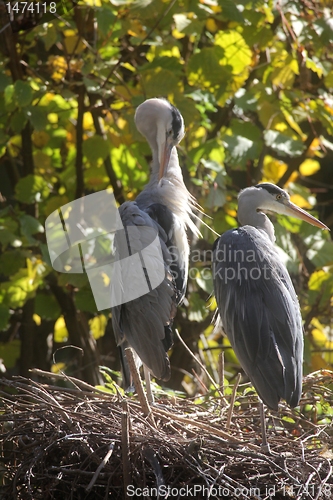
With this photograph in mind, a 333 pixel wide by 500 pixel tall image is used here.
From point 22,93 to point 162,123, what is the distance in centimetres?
79

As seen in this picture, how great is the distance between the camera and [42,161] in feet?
15.8

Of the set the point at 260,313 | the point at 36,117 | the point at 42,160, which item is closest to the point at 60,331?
the point at 42,160

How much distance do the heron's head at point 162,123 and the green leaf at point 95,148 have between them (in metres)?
0.45

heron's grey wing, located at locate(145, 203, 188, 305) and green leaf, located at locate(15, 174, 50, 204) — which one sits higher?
heron's grey wing, located at locate(145, 203, 188, 305)

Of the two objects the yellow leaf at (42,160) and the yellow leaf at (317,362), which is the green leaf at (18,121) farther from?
the yellow leaf at (317,362)

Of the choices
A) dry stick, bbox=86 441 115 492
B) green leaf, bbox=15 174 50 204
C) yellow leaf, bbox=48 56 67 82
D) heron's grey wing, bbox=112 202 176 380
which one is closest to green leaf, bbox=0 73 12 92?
yellow leaf, bbox=48 56 67 82

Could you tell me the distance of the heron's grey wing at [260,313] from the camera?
114 inches

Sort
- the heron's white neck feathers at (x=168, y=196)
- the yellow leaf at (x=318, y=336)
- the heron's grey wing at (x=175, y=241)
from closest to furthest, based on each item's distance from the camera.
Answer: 1. the heron's grey wing at (x=175, y=241)
2. the heron's white neck feathers at (x=168, y=196)
3. the yellow leaf at (x=318, y=336)

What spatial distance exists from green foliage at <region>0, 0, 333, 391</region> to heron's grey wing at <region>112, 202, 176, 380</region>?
86cm

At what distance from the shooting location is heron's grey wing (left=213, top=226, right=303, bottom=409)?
2.90 m

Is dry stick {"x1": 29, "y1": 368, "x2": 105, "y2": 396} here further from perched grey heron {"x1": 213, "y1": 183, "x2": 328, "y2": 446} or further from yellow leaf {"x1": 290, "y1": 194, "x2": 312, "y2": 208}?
yellow leaf {"x1": 290, "y1": 194, "x2": 312, "y2": 208}

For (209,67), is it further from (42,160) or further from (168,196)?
(42,160)

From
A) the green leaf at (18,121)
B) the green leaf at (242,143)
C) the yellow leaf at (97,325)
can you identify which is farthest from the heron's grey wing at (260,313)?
the yellow leaf at (97,325)

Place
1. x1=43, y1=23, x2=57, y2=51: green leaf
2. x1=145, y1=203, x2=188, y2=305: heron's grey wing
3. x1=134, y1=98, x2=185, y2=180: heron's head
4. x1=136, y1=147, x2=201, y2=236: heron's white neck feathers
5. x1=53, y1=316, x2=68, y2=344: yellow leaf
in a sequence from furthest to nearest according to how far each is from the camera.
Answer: x1=53, y1=316, x2=68, y2=344: yellow leaf → x1=43, y1=23, x2=57, y2=51: green leaf → x1=134, y1=98, x2=185, y2=180: heron's head → x1=136, y1=147, x2=201, y2=236: heron's white neck feathers → x1=145, y1=203, x2=188, y2=305: heron's grey wing
